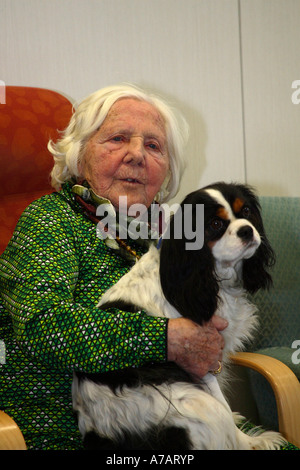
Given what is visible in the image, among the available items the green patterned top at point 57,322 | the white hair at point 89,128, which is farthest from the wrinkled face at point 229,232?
the white hair at point 89,128

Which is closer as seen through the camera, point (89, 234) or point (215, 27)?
point (89, 234)

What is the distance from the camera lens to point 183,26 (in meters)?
2.41

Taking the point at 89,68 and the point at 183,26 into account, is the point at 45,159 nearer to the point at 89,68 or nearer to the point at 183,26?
the point at 89,68

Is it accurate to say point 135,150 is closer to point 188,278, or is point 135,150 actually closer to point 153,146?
point 153,146

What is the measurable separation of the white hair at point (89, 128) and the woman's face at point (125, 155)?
0.02 meters

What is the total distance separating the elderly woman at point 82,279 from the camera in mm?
1203

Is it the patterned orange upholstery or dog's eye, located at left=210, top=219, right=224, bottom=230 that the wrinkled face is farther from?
the patterned orange upholstery

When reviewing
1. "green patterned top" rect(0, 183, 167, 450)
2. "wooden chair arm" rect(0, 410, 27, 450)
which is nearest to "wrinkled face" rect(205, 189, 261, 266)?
"green patterned top" rect(0, 183, 167, 450)

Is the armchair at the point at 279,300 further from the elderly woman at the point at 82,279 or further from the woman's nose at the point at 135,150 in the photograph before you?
the woman's nose at the point at 135,150

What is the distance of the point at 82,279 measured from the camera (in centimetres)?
145

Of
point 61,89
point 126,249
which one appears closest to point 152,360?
point 126,249

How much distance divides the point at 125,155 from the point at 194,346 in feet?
2.16

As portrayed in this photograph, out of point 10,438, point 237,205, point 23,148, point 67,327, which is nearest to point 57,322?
point 67,327

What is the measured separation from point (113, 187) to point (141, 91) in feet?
1.19
